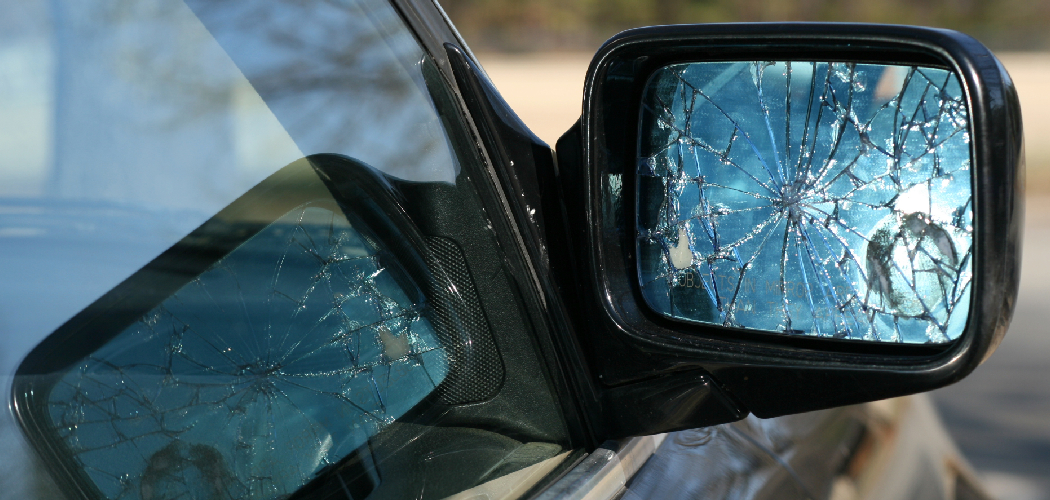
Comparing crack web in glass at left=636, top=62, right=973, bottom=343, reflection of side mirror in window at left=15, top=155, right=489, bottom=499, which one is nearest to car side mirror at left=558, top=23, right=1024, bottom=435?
crack web in glass at left=636, top=62, right=973, bottom=343

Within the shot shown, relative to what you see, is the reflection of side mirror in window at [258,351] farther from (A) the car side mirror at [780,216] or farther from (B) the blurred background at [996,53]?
(B) the blurred background at [996,53]

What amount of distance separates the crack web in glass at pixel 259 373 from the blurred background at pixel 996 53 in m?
1.64

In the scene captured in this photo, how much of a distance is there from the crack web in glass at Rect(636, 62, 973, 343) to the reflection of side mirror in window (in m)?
0.36

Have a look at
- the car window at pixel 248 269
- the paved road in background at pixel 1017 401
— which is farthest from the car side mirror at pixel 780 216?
the paved road in background at pixel 1017 401

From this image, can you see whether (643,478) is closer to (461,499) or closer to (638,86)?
(461,499)

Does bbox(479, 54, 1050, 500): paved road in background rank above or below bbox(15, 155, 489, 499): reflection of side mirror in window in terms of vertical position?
below

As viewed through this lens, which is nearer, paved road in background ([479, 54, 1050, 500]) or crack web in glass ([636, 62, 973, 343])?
crack web in glass ([636, 62, 973, 343])

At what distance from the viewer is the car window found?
2.96ft

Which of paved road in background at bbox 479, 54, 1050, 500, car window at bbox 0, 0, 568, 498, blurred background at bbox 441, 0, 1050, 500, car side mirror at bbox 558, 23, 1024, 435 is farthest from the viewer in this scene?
blurred background at bbox 441, 0, 1050, 500

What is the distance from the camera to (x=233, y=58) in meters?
1.07

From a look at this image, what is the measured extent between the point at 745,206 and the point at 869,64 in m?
0.25

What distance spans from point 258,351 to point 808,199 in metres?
0.75

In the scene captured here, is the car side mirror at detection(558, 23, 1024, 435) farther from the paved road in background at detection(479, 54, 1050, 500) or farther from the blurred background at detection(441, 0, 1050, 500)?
the blurred background at detection(441, 0, 1050, 500)

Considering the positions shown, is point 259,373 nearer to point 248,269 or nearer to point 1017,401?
point 248,269
